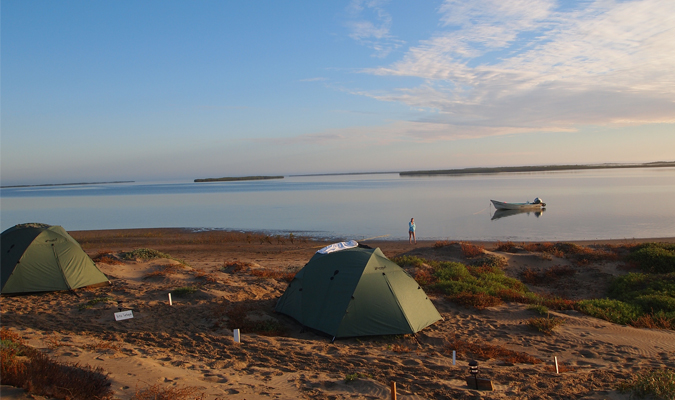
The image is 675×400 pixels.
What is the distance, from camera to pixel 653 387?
5.30 meters

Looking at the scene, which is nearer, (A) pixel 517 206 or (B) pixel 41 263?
(B) pixel 41 263

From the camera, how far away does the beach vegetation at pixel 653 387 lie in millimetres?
5180

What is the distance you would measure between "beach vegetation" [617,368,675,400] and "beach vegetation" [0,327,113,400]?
21.9ft

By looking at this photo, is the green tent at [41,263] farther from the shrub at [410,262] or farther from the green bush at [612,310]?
the green bush at [612,310]

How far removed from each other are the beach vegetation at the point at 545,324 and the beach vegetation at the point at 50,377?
320 inches

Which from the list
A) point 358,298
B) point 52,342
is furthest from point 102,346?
point 358,298

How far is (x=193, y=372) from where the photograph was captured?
626 centimetres

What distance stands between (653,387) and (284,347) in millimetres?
5660

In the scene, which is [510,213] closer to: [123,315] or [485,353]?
[485,353]

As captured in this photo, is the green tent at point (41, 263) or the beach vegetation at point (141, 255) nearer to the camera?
the green tent at point (41, 263)

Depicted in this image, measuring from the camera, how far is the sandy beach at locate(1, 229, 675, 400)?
19.1 feet

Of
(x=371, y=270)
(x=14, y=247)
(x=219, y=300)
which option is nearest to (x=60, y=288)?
(x=14, y=247)

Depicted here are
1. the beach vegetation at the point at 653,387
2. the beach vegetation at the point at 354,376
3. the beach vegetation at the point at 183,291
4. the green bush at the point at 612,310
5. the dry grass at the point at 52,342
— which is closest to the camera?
the beach vegetation at the point at 653,387

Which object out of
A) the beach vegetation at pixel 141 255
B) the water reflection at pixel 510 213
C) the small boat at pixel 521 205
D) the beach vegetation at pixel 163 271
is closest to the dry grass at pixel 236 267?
the beach vegetation at pixel 163 271
